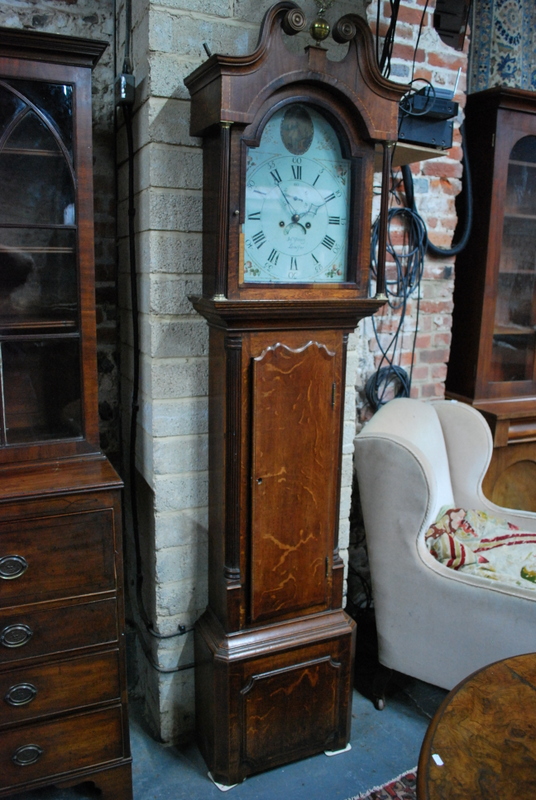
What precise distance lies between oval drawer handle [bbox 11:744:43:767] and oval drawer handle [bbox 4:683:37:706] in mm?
116

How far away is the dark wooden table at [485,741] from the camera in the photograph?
2.99 ft

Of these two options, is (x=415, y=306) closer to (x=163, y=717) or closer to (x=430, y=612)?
(x=430, y=612)

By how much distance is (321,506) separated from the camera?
5.66 ft

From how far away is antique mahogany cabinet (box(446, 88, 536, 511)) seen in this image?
7.84 ft

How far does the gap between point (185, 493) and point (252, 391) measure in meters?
0.40

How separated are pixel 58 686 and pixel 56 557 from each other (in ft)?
1.07

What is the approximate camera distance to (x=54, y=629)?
154cm

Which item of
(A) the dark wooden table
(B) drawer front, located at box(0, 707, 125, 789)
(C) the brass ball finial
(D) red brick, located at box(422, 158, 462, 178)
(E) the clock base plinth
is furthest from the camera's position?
(D) red brick, located at box(422, 158, 462, 178)

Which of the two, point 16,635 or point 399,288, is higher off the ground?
point 399,288

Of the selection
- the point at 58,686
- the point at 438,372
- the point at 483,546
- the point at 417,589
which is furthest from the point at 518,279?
the point at 58,686

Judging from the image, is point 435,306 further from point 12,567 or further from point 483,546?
point 12,567

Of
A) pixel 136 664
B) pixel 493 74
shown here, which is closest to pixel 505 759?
pixel 136 664

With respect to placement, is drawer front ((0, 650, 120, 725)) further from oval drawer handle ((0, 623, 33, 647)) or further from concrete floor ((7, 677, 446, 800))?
concrete floor ((7, 677, 446, 800))

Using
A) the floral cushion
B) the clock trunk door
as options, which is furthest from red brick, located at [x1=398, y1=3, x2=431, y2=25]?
the floral cushion
